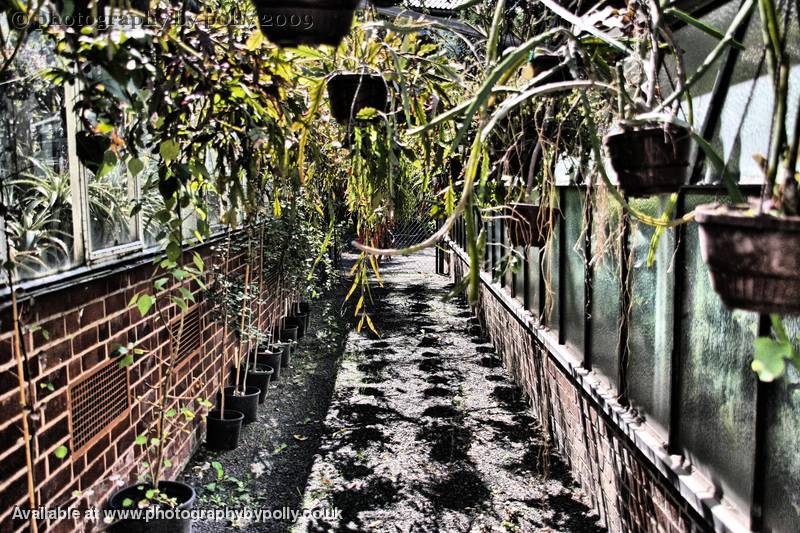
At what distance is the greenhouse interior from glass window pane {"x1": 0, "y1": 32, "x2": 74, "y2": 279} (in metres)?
0.01

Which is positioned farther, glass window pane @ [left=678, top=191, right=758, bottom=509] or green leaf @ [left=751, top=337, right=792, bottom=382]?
glass window pane @ [left=678, top=191, right=758, bottom=509]

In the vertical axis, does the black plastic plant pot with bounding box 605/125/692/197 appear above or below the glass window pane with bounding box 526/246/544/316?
above

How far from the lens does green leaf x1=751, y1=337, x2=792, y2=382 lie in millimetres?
883

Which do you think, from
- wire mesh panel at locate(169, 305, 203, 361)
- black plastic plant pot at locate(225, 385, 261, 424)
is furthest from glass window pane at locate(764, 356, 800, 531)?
black plastic plant pot at locate(225, 385, 261, 424)

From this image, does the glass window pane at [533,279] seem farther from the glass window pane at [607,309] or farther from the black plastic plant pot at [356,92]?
the black plastic plant pot at [356,92]

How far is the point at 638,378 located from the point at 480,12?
8.80 ft

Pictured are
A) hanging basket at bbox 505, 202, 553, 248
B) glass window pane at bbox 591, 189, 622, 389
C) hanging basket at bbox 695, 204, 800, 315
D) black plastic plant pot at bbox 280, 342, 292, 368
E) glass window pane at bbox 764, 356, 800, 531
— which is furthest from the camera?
black plastic plant pot at bbox 280, 342, 292, 368

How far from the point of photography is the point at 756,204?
3.46ft

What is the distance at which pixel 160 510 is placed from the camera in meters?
3.04

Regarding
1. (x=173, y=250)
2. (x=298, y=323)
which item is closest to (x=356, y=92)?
(x=173, y=250)

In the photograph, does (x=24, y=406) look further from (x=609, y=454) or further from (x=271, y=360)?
(x=271, y=360)

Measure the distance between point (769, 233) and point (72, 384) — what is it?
2.57 meters

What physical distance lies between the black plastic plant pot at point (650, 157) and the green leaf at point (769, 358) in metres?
0.74

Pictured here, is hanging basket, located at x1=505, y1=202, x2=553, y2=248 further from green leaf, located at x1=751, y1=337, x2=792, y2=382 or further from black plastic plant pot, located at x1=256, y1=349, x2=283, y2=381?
black plastic plant pot, located at x1=256, y1=349, x2=283, y2=381
